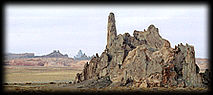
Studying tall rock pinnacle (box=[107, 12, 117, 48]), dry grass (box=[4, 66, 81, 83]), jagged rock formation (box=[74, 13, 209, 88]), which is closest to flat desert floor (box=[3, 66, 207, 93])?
dry grass (box=[4, 66, 81, 83])

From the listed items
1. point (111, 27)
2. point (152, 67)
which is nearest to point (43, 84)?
point (111, 27)

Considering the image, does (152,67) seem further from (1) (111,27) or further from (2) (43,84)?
(2) (43,84)

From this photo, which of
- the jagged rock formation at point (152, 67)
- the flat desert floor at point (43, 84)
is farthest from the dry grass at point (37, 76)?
A: the jagged rock formation at point (152, 67)

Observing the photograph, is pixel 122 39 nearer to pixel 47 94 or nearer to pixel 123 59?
pixel 123 59

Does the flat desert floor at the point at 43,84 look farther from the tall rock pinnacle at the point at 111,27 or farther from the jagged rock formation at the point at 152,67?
the tall rock pinnacle at the point at 111,27

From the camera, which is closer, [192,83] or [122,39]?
[192,83]

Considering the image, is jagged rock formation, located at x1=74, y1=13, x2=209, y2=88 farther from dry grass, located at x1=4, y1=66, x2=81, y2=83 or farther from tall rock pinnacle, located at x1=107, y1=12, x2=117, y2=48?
dry grass, located at x1=4, y1=66, x2=81, y2=83

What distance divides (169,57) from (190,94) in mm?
14737

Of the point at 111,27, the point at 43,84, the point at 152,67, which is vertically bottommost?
the point at 43,84

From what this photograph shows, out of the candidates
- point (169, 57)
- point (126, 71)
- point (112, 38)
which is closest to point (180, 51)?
point (169, 57)

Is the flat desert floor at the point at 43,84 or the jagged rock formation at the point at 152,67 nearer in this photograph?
the flat desert floor at the point at 43,84

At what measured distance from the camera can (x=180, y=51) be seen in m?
52.2

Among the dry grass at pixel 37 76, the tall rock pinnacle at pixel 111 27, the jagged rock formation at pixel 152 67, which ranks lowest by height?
the dry grass at pixel 37 76

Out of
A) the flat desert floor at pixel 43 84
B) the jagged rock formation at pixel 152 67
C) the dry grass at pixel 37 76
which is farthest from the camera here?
the dry grass at pixel 37 76
